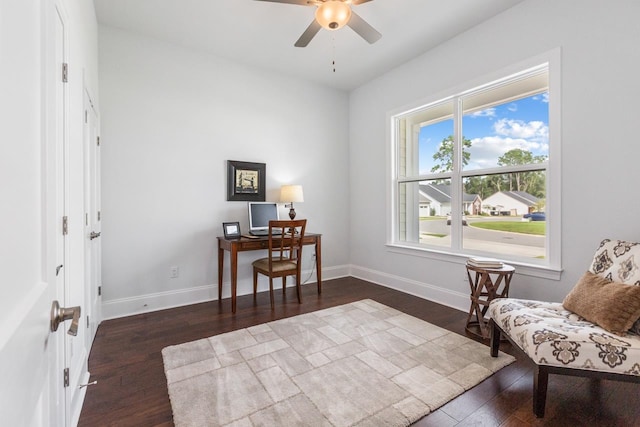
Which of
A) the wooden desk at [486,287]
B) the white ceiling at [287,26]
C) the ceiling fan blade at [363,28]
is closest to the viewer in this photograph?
the ceiling fan blade at [363,28]

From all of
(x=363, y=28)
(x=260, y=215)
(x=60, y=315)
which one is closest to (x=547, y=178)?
(x=363, y=28)

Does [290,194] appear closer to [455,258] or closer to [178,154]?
[178,154]

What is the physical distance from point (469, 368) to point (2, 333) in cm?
234

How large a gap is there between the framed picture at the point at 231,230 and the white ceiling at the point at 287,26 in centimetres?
200

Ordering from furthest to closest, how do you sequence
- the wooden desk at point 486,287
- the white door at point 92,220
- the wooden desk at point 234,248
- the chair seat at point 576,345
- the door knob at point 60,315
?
1. the wooden desk at point 234,248
2. the wooden desk at point 486,287
3. the white door at point 92,220
4. the chair seat at point 576,345
5. the door knob at point 60,315

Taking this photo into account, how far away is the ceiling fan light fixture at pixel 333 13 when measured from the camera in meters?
2.14

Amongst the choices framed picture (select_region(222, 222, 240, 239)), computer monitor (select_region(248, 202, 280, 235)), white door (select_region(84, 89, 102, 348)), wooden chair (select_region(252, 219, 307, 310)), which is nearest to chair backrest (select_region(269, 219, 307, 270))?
wooden chair (select_region(252, 219, 307, 310))

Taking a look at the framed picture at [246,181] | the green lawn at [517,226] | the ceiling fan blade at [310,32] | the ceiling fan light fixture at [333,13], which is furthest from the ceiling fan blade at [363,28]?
the green lawn at [517,226]

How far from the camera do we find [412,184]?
12.9ft

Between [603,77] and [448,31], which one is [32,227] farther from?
[448,31]

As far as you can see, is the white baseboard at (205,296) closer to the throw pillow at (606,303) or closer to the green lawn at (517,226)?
the green lawn at (517,226)

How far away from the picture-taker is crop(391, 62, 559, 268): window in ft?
8.89

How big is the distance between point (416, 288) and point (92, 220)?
11.1 feet

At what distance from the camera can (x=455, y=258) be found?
129 inches
